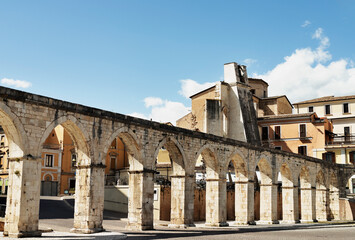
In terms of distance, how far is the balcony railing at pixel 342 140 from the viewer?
38.9 meters

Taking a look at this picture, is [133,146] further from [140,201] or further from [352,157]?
[352,157]

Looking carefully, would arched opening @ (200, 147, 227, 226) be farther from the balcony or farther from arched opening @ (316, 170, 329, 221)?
the balcony

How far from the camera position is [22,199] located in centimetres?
1333

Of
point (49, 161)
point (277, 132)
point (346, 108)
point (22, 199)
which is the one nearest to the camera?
point (22, 199)

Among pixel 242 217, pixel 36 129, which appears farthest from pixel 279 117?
pixel 36 129

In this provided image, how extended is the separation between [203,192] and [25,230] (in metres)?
15.8

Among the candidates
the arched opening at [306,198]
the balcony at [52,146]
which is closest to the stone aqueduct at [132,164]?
the arched opening at [306,198]

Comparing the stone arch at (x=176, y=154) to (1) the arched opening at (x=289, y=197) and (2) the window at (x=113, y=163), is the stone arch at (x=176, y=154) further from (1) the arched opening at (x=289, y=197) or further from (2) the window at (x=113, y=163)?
(2) the window at (x=113, y=163)

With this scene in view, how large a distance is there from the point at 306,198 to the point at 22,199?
2221 cm

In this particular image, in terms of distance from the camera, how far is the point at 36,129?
45.3 ft

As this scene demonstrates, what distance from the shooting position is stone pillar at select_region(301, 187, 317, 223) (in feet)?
100.0

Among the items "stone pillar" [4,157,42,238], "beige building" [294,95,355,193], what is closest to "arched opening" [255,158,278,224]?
"beige building" [294,95,355,193]

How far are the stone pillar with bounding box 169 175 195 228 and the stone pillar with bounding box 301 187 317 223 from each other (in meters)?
13.4

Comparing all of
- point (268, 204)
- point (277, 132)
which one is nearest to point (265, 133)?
point (277, 132)
